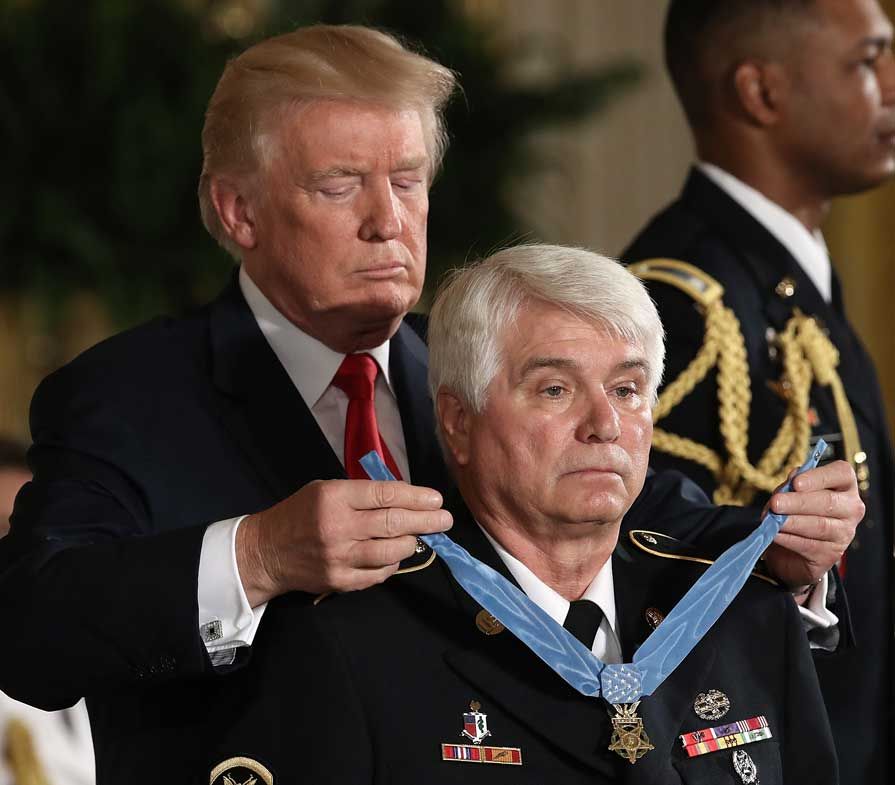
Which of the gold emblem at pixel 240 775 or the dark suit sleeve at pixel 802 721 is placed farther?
the dark suit sleeve at pixel 802 721

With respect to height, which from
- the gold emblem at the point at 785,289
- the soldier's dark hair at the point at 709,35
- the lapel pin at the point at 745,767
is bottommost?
the lapel pin at the point at 745,767

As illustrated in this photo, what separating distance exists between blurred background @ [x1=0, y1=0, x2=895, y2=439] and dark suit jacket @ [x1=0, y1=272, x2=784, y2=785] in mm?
2778

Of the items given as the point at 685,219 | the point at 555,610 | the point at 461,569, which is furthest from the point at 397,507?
the point at 685,219

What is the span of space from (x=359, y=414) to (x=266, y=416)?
0.40 ft

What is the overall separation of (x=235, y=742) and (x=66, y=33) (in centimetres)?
381

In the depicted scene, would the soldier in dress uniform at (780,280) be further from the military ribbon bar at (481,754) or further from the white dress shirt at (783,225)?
the military ribbon bar at (481,754)

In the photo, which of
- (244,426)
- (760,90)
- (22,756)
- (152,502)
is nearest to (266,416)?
(244,426)

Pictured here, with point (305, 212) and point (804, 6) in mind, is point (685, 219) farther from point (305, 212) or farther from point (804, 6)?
point (305, 212)

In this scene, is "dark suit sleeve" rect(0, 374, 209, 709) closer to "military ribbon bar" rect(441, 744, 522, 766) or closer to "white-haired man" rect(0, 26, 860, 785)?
"white-haired man" rect(0, 26, 860, 785)

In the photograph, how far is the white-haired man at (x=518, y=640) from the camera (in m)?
1.88

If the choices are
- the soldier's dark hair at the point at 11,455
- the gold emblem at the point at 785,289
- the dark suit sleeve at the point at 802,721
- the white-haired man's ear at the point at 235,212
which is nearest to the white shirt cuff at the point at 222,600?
the white-haired man's ear at the point at 235,212

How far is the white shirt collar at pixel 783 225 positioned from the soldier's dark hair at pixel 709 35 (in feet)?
0.58

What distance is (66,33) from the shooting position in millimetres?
5258

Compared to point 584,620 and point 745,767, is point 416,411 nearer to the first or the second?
point 584,620
